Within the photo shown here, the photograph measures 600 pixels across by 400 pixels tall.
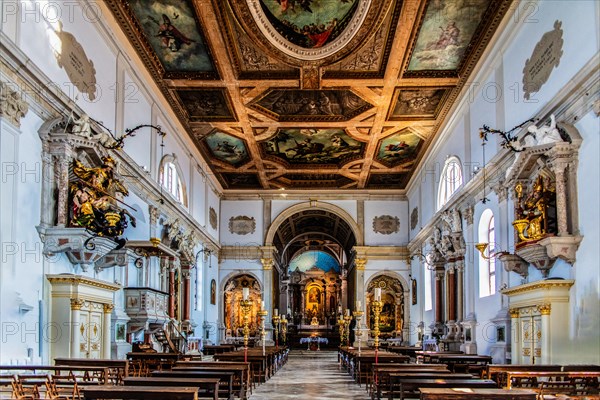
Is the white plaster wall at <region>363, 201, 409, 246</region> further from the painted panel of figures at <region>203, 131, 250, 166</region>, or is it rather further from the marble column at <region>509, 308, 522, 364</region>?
the marble column at <region>509, 308, 522, 364</region>

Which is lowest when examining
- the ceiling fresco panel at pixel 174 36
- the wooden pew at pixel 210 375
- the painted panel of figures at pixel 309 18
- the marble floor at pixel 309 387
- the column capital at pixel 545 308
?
the marble floor at pixel 309 387

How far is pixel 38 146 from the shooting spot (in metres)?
13.2

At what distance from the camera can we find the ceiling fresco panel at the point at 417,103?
75.6 ft

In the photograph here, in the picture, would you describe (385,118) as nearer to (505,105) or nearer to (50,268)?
(505,105)

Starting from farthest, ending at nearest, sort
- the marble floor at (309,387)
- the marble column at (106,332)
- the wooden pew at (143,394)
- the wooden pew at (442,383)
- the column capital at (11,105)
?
the marble column at (106,332) < the marble floor at (309,387) < the column capital at (11,105) < the wooden pew at (442,383) < the wooden pew at (143,394)

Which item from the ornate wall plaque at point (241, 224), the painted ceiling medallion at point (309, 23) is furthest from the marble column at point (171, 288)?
the ornate wall plaque at point (241, 224)

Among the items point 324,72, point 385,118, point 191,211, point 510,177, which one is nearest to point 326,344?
point 191,211

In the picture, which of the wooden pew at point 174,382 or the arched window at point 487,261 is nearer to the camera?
the wooden pew at point 174,382

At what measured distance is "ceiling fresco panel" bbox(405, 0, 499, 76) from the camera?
17094mm

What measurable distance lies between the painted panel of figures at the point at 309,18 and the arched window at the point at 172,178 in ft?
22.9

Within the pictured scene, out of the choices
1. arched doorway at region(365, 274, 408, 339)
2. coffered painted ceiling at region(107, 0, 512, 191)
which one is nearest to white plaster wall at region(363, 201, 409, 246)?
arched doorway at region(365, 274, 408, 339)

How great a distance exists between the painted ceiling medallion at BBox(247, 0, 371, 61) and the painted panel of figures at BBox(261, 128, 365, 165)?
7893 millimetres

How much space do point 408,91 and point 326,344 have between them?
29.4 m

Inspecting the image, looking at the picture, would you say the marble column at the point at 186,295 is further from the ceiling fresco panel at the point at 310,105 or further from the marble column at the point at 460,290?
the marble column at the point at 460,290
